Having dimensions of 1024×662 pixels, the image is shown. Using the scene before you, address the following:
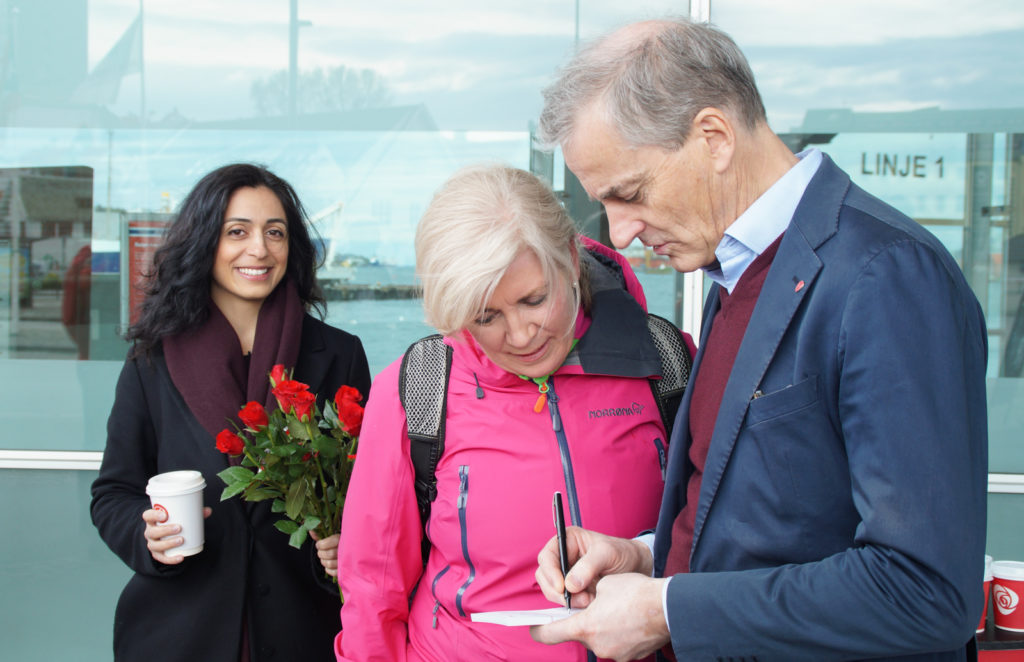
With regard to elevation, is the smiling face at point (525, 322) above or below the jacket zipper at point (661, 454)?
above

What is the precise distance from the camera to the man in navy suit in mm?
925

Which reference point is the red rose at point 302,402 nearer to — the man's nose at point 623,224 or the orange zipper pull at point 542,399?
the orange zipper pull at point 542,399

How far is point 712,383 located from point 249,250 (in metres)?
1.69

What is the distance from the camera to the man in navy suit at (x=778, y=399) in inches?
36.4

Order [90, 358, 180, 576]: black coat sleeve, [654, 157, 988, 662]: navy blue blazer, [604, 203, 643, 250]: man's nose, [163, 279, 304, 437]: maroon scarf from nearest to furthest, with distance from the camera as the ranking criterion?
[654, 157, 988, 662]: navy blue blazer
[604, 203, 643, 250]: man's nose
[90, 358, 180, 576]: black coat sleeve
[163, 279, 304, 437]: maroon scarf

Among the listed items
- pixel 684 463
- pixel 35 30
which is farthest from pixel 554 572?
pixel 35 30

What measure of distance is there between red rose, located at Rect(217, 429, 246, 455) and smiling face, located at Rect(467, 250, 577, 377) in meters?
0.73

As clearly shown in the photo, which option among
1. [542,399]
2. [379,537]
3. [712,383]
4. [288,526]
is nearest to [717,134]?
[712,383]

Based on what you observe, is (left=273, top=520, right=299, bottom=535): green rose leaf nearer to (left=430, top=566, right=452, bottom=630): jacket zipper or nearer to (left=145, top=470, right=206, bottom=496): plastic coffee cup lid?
(left=145, top=470, right=206, bottom=496): plastic coffee cup lid

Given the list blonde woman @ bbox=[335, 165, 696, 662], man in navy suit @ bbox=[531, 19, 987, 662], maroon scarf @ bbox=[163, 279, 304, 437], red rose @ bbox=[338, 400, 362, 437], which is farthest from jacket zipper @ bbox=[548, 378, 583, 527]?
maroon scarf @ bbox=[163, 279, 304, 437]

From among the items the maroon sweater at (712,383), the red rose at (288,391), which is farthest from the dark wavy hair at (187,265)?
the maroon sweater at (712,383)

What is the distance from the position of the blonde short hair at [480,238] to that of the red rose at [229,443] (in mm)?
658

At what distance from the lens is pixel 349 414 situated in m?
1.89

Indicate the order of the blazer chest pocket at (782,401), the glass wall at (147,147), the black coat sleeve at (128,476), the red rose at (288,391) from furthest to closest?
the glass wall at (147,147)
the black coat sleeve at (128,476)
the red rose at (288,391)
the blazer chest pocket at (782,401)
